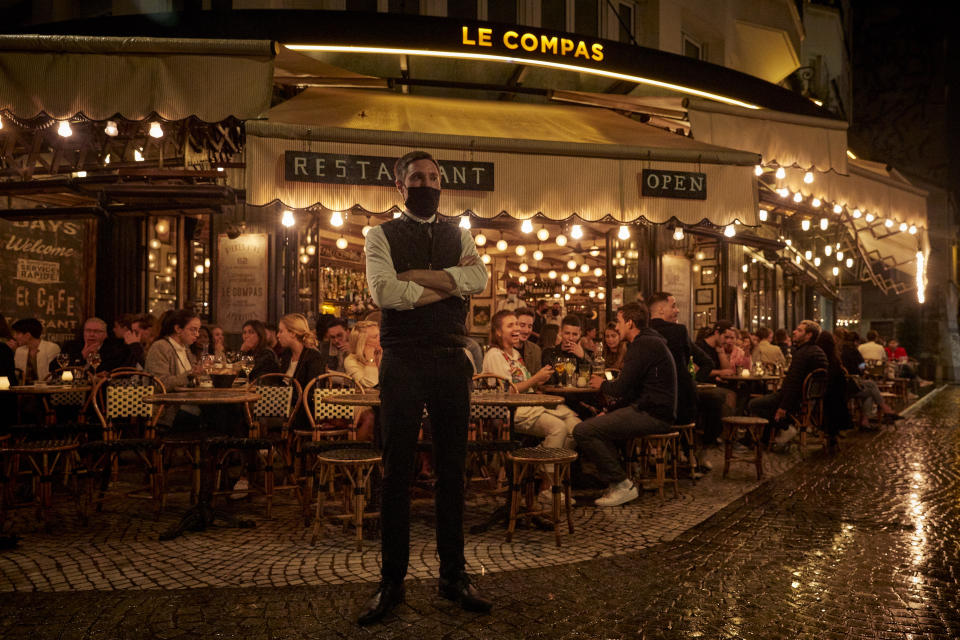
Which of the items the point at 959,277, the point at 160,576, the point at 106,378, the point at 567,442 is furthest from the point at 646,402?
the point at 959,277

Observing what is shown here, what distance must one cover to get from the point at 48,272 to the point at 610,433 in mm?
9351

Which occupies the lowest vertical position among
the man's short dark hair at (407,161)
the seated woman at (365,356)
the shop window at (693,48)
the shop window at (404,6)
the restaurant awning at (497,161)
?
the seated woman at (365,356)

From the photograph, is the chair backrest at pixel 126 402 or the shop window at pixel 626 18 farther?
the shop window at pixel 626 18

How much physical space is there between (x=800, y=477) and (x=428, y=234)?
591 centimetres

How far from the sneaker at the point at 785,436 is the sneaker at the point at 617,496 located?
164 inches

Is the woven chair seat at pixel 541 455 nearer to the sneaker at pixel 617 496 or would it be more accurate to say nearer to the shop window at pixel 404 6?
the sneaker at pixel 617 496

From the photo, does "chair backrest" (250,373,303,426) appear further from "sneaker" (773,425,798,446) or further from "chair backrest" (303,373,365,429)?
"sneaker" (773,425,798,446)

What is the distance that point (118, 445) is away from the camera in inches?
213

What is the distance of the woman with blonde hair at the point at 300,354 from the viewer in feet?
21.7

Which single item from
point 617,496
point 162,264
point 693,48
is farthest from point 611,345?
point 693,48

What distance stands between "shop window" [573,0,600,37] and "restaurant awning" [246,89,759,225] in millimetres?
5151

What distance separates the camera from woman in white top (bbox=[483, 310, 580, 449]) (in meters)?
6.50

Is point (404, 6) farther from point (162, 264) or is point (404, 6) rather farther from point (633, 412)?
point (633, 412)

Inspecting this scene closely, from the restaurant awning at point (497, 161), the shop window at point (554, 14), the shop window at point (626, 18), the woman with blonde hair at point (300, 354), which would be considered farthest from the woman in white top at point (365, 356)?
the shop window at point (626, 18)
